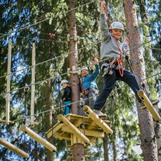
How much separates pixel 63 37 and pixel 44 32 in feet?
1.73

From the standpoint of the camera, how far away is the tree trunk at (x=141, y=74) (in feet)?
25.5

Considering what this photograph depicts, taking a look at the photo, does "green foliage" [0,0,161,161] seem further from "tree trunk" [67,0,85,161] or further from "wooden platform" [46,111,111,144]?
"wooden platform" [46,111,111,144]

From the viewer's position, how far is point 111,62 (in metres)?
6.43

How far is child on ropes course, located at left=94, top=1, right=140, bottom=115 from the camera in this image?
6.46 m

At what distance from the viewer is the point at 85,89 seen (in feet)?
29.2

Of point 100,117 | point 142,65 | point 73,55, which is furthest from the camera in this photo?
point 73,55

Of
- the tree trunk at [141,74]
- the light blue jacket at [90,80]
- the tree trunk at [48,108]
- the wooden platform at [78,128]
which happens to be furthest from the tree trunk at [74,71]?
the tree trunk at [48,108]

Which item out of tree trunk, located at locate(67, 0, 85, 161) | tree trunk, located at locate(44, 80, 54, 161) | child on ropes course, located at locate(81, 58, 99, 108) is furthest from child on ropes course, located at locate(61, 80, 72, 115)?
tree trunk, located at locate(44, 80, 54, 161)

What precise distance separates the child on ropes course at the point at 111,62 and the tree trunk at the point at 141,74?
0.61 m

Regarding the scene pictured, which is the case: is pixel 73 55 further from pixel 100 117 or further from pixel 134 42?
pixel 100 117

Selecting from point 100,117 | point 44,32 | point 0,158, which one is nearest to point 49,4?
point 44,32

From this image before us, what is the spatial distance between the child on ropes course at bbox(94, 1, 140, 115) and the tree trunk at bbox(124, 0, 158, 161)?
0.61m

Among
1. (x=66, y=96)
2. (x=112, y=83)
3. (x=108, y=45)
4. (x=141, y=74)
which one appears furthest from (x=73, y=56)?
(x=112, y=83)

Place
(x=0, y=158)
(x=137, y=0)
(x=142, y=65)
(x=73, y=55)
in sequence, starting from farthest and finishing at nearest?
(x=0, y=158) < (x=137, y=0) < (x=73, y=55) < (x=142, y=65)
